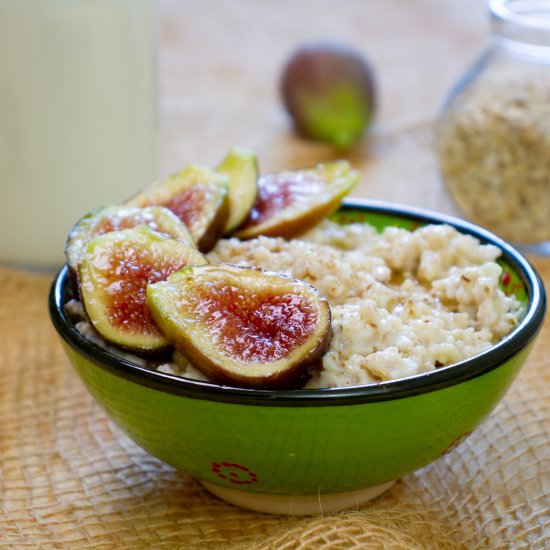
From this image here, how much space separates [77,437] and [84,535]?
1.24 ft

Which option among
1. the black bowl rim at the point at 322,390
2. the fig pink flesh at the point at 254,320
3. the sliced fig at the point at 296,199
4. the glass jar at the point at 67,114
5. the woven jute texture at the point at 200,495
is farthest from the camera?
the glass jar at the point at 67,114

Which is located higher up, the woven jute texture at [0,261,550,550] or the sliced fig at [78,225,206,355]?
the sliced fig at [78,225,206,355]

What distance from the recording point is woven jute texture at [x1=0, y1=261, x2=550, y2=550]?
169 centimetres

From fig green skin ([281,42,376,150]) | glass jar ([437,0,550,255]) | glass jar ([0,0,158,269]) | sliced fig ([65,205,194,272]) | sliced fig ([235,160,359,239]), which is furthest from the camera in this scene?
fig green skin ([281,42,376,150])

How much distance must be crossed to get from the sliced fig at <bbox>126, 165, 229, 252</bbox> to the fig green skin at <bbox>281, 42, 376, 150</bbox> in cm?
166

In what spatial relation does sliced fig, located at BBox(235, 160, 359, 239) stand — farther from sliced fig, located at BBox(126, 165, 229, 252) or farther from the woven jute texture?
the woven jute texture

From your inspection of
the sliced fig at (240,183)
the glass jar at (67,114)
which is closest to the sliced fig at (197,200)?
the sliced fig at (240,183)

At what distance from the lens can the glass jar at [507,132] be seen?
112 inches

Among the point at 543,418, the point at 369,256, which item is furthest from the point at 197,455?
the point at 543,418

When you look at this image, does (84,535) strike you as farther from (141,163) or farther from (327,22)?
(327,22)

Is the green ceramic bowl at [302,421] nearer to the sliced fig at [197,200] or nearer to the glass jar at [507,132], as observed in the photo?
the sliced fig at [197,200]

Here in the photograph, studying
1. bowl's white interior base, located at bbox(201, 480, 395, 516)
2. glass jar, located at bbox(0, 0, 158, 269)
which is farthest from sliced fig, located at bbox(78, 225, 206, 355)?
glass jar, located at bbox(0, 0, 158, 269)

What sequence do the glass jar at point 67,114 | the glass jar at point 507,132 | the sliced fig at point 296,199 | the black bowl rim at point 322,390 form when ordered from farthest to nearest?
the glass jar at point 507,132
the glass jar at point 67,114
the sliced fig at point 296,199
the black bowl rim at point 322,390

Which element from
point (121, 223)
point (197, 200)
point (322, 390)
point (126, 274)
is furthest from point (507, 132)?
point (322, 390)
